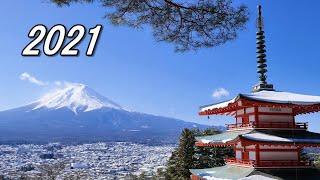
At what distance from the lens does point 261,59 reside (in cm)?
1509

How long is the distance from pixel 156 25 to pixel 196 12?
0.83 metres

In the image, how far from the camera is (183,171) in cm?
2644

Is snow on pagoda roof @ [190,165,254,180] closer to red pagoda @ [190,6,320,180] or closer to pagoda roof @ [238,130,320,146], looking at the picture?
red pagoda @ [190,6,320,180]

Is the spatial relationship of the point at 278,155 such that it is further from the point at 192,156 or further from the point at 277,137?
the point at 192,156

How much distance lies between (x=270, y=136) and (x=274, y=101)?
1.04m

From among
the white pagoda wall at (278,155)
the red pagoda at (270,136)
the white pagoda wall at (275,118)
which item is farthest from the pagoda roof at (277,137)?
the white pagoda wall at (278,155)

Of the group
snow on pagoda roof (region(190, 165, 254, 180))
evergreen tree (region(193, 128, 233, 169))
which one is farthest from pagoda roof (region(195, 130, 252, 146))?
evergreen tree (region(193, 128, 233, 169))

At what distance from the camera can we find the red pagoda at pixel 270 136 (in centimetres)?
1272

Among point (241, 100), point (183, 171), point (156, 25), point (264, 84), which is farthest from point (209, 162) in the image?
point (156, 25)

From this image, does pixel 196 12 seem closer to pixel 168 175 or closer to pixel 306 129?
pixel 306 129

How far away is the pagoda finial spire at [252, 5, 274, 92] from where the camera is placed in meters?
14.7

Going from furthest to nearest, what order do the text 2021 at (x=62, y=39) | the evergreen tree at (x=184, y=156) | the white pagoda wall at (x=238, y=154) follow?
the evergreen tree at (x=184, y=156) < the white pagoda wall at (x=238, y=154) < the text 2021 at (x=62, y=39)

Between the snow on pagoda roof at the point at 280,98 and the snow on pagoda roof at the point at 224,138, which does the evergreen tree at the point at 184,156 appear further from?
the snow on pagoda roof at the point at 280,98

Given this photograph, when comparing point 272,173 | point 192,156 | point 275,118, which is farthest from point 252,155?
point 192,156
